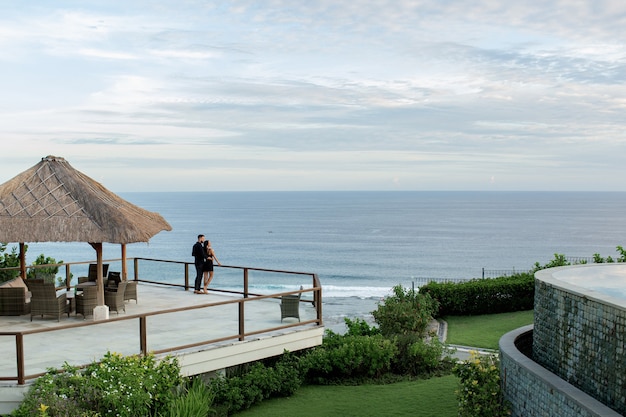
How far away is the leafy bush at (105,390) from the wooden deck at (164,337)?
489 mm

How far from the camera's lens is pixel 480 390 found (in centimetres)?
966

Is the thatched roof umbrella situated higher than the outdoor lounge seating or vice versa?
the thatched roof umbrella

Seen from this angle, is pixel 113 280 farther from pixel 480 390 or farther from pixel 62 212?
pixel 480 390

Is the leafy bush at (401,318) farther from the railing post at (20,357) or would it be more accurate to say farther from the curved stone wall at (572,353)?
the railing post at (20,357)

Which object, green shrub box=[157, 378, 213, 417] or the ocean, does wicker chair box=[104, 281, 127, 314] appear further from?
the ocean

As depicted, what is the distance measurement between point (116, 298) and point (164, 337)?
271 centimetres

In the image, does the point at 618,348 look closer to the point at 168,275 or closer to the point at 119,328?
the point at 119,328

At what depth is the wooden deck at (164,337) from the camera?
399 inches

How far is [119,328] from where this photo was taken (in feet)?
40.1

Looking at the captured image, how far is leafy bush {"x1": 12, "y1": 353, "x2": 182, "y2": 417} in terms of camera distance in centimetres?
915

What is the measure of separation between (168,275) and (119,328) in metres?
63.8

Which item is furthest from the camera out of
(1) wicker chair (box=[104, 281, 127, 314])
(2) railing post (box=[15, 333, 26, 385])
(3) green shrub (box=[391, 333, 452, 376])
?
(3) green shrub (box=[391, 333, 452, 376])

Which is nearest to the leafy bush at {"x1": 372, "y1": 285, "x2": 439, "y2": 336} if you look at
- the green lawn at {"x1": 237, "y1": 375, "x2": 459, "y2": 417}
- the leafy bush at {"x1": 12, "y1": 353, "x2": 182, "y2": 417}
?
the green lawn at {"x1": 237, "y1": 375, "x2": 459, "y2": 417}

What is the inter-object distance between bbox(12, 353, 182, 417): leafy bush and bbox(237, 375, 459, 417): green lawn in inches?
94.2
